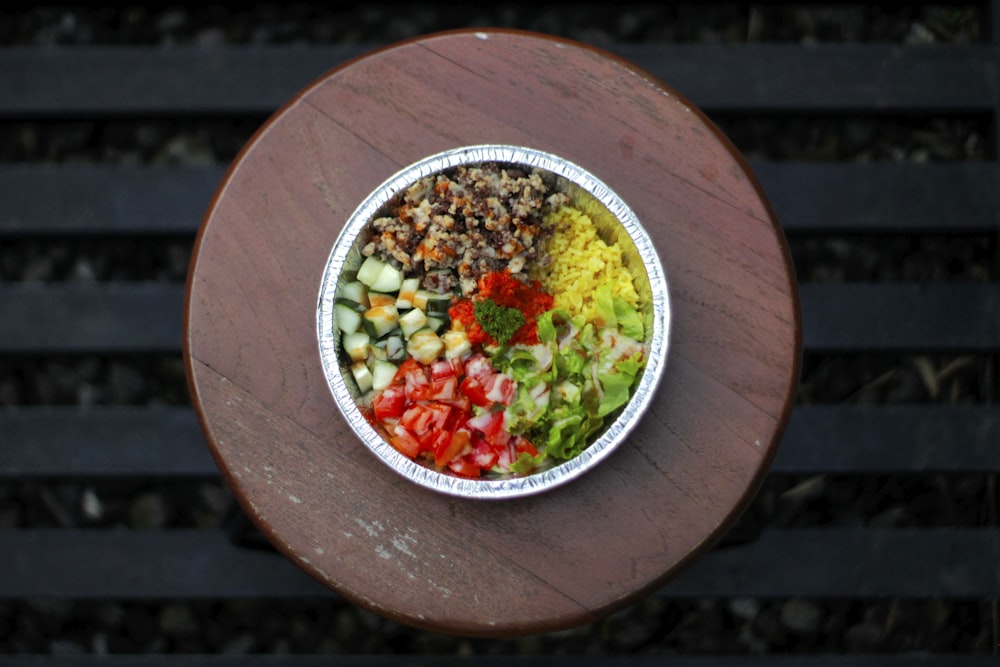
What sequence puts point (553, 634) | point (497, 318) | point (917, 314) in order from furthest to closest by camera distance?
point (553, 634), point (917, 314), point (497, 318)

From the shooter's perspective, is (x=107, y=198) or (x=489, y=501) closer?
(x=489, y=501)

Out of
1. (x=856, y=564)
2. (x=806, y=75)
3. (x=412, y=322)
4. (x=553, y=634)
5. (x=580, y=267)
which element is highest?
(x=806, y=75)

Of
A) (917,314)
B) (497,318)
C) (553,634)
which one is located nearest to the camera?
(497,318)

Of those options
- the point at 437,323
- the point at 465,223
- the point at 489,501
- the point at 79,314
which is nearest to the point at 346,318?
the point at 437,323

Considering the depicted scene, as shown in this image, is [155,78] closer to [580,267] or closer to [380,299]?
[380,299]

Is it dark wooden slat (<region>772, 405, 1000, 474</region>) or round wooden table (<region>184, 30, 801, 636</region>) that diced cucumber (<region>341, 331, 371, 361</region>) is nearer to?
round wooden table (<region>184, 30, 801, 636</region>)

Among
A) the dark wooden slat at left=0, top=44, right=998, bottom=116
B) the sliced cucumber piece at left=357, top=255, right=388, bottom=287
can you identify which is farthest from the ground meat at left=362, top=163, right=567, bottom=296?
the dark wooden slat at left=0, top=44, right=998, bottom=116

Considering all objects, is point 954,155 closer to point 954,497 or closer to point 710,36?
point 710,36

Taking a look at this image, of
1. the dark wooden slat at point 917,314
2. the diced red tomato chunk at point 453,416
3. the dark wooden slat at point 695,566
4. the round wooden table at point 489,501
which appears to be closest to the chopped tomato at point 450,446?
the diced red tomato chunk at point 453,416
